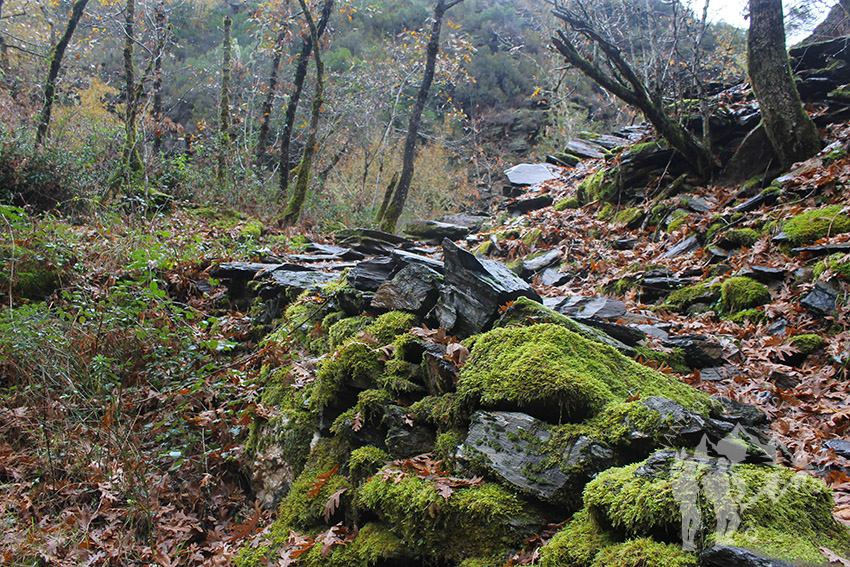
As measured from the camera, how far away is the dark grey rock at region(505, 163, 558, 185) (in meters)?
15.3

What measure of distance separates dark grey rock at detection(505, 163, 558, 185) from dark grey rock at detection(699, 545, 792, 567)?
14178mm

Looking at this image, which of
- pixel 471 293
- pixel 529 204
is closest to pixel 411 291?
pixel 471 293

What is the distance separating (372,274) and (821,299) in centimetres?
479

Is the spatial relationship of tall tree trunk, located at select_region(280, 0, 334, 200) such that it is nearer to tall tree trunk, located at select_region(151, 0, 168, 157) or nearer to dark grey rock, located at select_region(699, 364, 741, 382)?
tall tree trunk, located at select_region(151, 0, 168, 157)

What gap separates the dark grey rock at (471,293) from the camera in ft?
13.7

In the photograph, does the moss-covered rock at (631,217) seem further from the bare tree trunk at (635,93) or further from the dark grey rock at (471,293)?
the dark grey rock at (471,293)

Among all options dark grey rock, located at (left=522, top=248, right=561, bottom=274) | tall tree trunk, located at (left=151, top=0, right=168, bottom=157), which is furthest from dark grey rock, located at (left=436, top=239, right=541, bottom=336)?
tall tree trunk, located at (left=151, top=0, right=168, bottom=157)

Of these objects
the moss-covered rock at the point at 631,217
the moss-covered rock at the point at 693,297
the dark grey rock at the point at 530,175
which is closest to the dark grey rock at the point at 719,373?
the moss-covered rock at the point at 693,297

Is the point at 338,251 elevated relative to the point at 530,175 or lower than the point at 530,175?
lower

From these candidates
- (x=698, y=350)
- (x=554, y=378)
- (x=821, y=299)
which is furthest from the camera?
(x=821, y=299)

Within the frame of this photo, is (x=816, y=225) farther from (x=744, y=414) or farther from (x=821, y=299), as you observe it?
(x=744, y=414)

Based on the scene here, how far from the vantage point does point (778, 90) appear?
773 cm

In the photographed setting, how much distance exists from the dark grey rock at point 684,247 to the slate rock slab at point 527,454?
19.1ft

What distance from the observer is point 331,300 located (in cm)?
580
